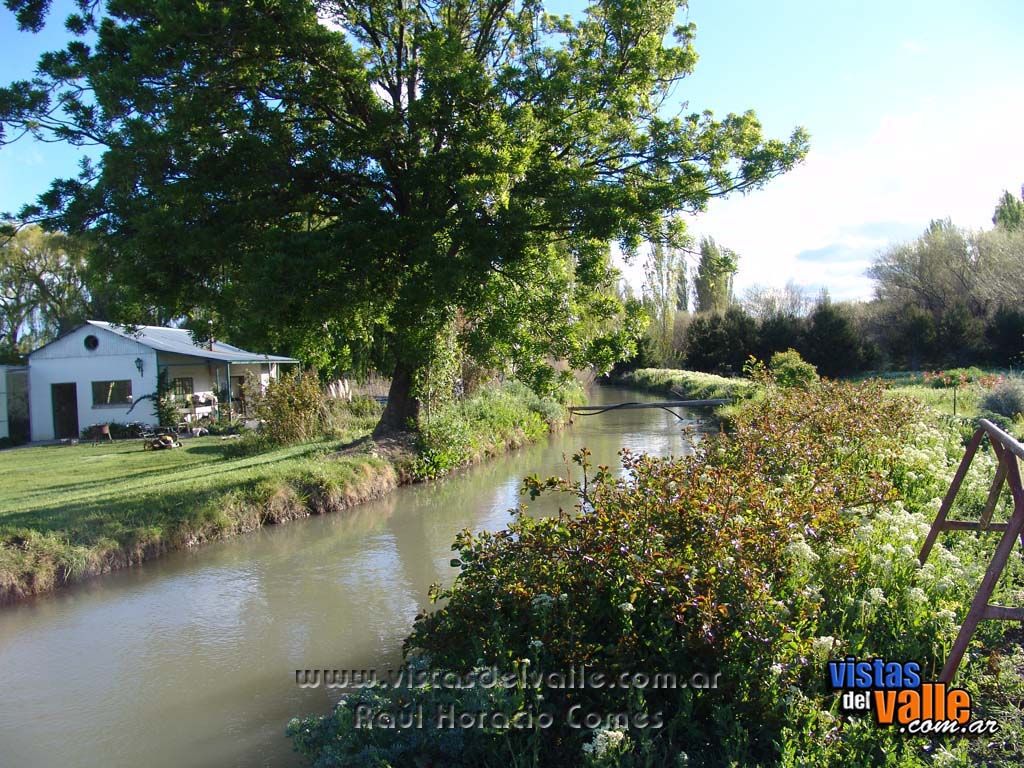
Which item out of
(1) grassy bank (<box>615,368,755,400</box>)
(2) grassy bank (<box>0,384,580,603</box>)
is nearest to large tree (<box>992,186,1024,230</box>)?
(1) grassy bank (<box>615,368,755,400</box>)

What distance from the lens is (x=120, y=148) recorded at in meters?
9.98

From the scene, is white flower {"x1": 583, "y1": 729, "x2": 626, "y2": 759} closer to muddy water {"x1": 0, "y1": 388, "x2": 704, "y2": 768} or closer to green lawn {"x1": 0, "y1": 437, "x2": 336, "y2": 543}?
muddy water {"x1": 0, "y1": 388, "x2": 704, "y2": 768}

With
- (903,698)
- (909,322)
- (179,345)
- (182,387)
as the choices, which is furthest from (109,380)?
(909,322)

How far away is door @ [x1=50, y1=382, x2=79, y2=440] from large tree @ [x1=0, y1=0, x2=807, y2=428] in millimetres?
15326

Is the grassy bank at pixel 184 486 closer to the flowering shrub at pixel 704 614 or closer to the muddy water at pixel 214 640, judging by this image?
the muddy water at pixel 214 640

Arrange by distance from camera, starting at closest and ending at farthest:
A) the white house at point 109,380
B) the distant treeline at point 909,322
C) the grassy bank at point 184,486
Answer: the grassy bank at point 184,486 → the white house at point 109,380 → the distant treeline at point 909,322

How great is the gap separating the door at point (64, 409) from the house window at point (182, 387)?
11.2 feet

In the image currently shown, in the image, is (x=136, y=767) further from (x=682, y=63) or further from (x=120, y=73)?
(x=682, y=63)

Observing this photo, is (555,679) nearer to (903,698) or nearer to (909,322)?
(903,698)

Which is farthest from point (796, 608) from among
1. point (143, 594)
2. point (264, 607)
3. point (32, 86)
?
point (32, 86)

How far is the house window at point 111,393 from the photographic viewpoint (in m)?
23.5

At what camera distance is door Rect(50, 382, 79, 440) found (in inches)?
960

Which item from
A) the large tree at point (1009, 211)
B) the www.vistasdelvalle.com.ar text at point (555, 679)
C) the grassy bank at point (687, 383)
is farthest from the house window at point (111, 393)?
the large tree at point (1009, 211)

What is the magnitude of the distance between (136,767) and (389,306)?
33.9 ft
